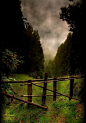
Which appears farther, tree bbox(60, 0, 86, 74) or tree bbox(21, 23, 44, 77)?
tree bbox(21, 23, 44, 77)

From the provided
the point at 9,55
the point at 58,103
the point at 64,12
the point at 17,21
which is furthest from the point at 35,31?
the point at 58,103

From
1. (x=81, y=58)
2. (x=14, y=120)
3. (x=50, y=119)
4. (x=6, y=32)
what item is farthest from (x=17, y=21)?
(x=50, y=119)

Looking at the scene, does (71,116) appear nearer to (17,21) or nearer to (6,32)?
(6,32)

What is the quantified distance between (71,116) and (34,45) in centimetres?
1665

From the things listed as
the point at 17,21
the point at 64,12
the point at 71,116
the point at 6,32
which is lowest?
the point at 71,116

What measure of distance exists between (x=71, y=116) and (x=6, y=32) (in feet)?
17.8

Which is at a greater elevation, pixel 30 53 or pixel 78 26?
pixel 30 53

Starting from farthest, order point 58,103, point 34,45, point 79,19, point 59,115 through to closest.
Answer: point 34,45, point 79,19, point 58,103, point 59,115

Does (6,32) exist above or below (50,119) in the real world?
above

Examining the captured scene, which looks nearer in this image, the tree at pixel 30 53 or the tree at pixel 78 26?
the tree at pixel 78 26

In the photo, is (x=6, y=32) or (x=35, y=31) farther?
(x=35, y=31)

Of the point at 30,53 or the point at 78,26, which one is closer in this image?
the point at 78,26

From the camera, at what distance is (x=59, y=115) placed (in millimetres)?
3779

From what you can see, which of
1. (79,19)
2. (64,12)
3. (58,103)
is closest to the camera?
(58,103)
